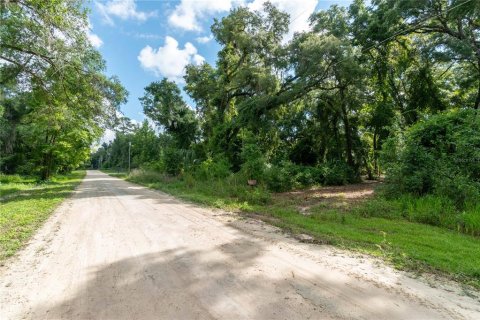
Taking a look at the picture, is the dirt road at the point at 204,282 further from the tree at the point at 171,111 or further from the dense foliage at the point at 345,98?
the tree at the point at 171,111

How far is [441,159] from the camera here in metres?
10.2

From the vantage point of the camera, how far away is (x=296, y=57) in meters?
16.8

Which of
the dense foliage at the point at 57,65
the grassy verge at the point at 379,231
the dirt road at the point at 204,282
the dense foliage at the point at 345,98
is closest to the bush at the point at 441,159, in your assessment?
the dense foliage at the point at 345,98

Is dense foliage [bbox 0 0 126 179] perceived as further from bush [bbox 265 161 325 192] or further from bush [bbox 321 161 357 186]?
bush [bbox 321 161 357 186]

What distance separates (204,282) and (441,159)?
33.0 feet

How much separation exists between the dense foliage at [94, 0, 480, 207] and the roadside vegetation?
7 cm

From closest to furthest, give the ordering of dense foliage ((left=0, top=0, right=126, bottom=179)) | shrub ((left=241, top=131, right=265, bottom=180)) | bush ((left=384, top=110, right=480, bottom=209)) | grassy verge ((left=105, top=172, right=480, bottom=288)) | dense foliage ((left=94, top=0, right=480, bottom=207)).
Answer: grassy verge ((left=105, top=172, right=480, bottom=288)) < bush ((left=384, top=110, right=480, bottom=209)) < dense foliage ((left=0, top=0, right=126, bottom=179)) < dense foliage ((left=94, top=0, right=480, bottom=207)) < shrub ((left=241, top=131, right=265, bottom=180))

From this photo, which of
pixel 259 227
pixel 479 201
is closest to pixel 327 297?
pixel 259 227

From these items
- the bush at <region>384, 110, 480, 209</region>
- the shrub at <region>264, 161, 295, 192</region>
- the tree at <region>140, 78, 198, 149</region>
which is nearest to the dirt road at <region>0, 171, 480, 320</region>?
the bush at <region>384, 110, 480, 209</region>

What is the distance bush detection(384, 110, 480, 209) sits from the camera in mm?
9047

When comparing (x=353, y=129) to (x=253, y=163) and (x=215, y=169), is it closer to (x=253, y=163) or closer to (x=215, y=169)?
(x=253, y=163)

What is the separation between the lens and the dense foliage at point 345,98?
435 inches

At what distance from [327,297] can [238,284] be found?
1089 millimetres

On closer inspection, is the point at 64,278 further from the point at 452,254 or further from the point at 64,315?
the point at 452,254
